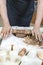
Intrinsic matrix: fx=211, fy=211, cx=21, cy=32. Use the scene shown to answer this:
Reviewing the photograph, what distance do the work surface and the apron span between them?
0.36m

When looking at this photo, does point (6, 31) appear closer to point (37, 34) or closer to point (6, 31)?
point (6, 31)

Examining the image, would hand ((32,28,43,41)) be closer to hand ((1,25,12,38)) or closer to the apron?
hand ((1,25,12,38))

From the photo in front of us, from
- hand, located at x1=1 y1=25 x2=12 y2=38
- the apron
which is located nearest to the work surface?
hand, located at x1=1 y1=25 x2=12 y2=38

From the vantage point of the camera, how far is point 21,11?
1.52 m

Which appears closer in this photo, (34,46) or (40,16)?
(34,46)

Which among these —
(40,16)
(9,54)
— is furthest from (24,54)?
(40,16)

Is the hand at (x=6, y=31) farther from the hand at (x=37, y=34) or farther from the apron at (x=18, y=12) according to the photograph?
the apron at (x=18, y=12)

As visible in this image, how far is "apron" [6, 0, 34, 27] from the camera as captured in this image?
1.49 meters

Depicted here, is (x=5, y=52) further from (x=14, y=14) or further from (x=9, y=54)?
(x=14, y=14)

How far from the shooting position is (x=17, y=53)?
104 cm

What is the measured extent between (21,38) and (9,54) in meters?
0.19

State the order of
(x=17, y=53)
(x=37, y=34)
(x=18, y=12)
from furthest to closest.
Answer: (x=18, y=12) < (x=37, y=34) < (x=17, y=53)

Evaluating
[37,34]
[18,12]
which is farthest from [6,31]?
[18,12]

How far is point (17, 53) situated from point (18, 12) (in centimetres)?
54
